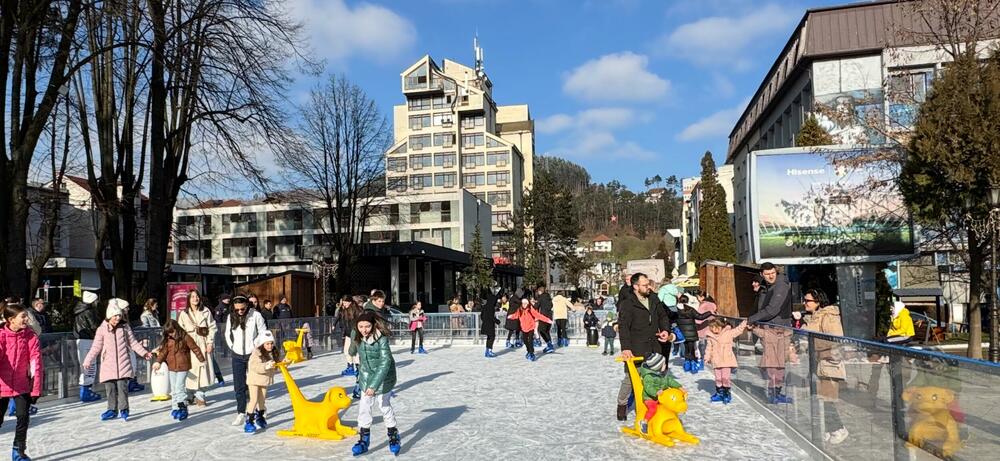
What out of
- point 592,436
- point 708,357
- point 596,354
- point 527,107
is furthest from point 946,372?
point 527,107

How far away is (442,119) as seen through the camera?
86.2 meters

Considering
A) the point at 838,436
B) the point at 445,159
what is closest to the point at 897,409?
the point at 838,436

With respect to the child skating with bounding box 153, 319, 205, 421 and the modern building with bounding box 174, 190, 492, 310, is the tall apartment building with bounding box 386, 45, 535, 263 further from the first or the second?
the child skating with bounding box 153, 319, 205, 421

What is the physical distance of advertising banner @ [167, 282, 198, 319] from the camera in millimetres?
17247

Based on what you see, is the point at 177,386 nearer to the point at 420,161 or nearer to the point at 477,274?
the point at 477,274

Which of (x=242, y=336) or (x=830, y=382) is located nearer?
(x=830, y=382)

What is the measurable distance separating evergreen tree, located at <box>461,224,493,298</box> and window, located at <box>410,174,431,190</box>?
26.0 metres

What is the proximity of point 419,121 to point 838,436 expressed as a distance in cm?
8257

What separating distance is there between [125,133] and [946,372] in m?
20.7

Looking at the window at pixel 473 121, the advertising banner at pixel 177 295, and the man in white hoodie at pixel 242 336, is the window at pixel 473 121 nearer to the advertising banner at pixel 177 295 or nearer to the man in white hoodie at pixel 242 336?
the advertising banner at pixel 177 295

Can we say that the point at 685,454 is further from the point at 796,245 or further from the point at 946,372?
the point at 796,245

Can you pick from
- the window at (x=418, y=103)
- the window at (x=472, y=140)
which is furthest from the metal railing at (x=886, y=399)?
the window at (x=472, y=140)

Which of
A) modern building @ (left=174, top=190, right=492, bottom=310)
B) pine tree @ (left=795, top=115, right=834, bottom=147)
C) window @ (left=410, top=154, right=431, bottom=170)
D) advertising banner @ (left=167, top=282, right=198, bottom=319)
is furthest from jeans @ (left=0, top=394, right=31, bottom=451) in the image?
window @ (left=410, top=154, right=431, bottom=170)

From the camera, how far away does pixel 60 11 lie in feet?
53.1
